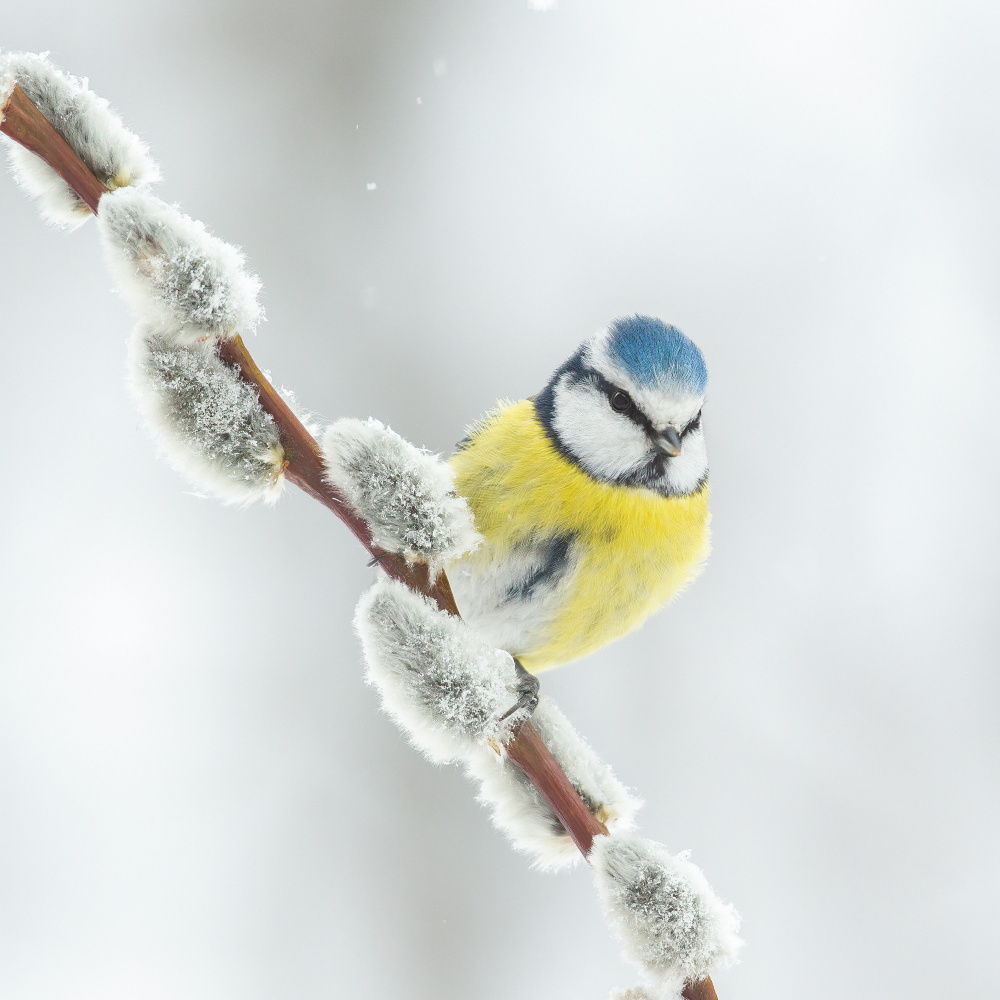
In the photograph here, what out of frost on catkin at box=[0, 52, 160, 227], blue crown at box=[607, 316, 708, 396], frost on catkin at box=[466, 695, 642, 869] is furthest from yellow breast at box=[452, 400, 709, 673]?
frost on catkin at box=[0, 52, 160, 227]

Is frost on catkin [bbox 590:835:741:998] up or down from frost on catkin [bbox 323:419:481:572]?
down

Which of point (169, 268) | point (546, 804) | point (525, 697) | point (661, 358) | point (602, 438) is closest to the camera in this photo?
point (169, 268)

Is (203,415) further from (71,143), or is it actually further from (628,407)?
(628,407)

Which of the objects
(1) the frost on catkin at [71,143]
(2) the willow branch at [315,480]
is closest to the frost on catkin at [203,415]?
(2) the willow branch at [315,480]

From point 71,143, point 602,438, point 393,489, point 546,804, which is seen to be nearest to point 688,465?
point 602,438

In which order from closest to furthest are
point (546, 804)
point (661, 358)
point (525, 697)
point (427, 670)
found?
point (427, 670), point (546, 804), point (525, 697), point (661, 358)

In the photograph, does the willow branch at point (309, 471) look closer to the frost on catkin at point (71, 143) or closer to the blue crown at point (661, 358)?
the frost on catkin at point (71, 143)

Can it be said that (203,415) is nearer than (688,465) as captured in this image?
Yes

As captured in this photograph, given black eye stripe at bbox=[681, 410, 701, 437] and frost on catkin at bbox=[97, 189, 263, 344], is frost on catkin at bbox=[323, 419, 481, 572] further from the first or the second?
black eye stripe at bbox=[681, 410, 701, 437]
